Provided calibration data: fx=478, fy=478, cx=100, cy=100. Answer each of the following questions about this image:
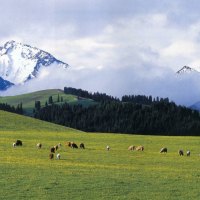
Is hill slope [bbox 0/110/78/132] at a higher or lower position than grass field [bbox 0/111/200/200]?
higher

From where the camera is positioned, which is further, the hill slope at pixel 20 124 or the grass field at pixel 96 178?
the hill slope at pixel 20 124

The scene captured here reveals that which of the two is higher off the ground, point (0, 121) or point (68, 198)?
point (0, 121)

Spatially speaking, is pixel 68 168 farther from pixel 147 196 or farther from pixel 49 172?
pixel 147 196

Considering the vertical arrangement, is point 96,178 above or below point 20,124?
below

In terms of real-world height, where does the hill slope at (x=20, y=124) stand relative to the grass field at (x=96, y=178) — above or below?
above

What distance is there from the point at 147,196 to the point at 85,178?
7.46m

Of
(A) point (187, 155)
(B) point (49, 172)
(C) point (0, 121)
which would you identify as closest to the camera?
(B) point (49, 172)

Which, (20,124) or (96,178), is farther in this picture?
(20,124)

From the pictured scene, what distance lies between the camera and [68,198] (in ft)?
103

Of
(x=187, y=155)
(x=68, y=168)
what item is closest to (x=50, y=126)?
(x=187, y=155)

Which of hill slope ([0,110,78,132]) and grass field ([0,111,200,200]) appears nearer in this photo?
grass field ([0,111,200,200])

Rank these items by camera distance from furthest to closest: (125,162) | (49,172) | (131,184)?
1. (125,162)
2. (49,172)
3. (131,184)

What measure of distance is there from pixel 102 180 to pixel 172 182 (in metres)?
5.66

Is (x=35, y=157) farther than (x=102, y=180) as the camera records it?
Yes
